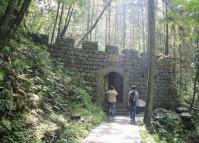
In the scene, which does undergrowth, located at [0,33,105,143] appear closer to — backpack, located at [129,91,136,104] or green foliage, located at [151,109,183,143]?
backpack, located at [129,91,136,104]

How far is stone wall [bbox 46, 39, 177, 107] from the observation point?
58.4ft

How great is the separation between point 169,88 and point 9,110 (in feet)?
47.6

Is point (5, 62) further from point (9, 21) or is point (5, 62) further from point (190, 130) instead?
point (190, 130)

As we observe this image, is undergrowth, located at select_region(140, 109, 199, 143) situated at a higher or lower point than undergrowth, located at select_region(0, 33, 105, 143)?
lower

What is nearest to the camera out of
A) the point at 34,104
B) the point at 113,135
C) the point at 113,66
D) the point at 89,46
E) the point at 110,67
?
the point at 34,104

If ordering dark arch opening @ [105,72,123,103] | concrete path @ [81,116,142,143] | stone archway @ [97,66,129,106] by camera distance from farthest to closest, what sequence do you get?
1. dark arch opening @ [105,72,123,103]
2. stone archway @ [97,66,129,106]
3. concrete path @ [81,116,142,143]

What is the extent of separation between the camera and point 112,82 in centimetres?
2100

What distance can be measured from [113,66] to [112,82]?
7.97ft

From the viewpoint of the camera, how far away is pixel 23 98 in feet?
27.5

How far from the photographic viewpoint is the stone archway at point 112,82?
18.1 m

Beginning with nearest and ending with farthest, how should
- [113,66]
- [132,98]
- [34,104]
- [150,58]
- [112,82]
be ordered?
[34,104] < [150,58] < [132,98] < [113,66] < [112,82]

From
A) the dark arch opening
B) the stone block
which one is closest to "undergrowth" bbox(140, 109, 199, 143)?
the dark arch opening

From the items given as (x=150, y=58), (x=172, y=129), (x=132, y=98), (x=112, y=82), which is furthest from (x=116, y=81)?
(x=150, y=58)

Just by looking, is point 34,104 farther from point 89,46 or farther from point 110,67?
point 110,67
